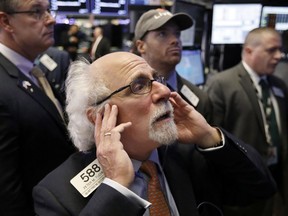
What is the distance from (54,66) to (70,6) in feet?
2.69

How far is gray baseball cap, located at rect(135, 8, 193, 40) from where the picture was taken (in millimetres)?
2334

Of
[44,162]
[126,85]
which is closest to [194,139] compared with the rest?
[126,85]

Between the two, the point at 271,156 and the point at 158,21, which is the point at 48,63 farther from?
the point at 271,156

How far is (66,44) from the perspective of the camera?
7.27m

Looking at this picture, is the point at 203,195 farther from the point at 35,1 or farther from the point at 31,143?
the point at 35,1

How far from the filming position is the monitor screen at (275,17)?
12.2 ft

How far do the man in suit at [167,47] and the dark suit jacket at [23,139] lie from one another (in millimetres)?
844

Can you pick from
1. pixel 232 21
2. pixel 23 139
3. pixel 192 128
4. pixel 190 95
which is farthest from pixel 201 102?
pixel 232 21

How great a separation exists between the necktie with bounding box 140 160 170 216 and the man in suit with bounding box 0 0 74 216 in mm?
650

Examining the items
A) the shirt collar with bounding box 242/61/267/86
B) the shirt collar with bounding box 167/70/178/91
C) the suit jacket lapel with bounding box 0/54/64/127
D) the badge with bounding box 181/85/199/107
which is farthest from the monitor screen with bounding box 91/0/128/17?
the suit jacket lapel with bounding box 0/54/64/127

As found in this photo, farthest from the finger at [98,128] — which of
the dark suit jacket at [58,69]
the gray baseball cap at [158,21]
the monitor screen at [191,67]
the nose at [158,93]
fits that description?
the monitor screen at [191,67]

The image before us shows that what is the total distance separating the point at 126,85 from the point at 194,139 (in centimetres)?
43

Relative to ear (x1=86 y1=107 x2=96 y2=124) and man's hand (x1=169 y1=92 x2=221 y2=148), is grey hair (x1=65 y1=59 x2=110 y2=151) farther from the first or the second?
man's hand (x1=169 y1=92 x2=221 y2=148)

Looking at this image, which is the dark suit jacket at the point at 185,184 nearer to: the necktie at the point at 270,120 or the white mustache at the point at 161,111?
the white mustache at the point at 161,111
